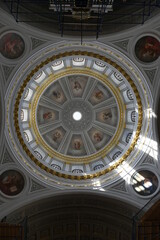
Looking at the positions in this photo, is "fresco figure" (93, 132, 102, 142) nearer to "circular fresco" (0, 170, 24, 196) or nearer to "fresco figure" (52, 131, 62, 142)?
"fresco figure" (52, 131, 62, 142)

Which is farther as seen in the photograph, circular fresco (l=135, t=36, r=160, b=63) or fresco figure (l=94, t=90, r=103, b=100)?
fresco figure (l=94, t=90, r=103, b=100)

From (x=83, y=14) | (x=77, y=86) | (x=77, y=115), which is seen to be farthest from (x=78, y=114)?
(x=83, y=14)

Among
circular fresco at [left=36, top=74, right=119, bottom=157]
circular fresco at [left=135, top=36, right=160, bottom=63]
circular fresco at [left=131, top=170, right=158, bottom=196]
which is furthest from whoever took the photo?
circular fresco at [left=36, top=74, right=119, bottom=157]

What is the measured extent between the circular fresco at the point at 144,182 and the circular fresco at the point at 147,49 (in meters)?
4.67

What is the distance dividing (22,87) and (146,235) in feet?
24.5

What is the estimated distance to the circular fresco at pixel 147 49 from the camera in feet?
52.2

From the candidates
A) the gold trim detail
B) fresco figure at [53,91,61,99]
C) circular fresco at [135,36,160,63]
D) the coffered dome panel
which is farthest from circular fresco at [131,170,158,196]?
fresco figure at [53,91,61,99]

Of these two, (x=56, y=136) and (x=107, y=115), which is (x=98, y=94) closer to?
(x=107, y=115)

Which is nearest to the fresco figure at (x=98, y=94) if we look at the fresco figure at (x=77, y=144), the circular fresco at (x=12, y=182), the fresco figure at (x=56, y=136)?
the fresco figure at (x=77, y=144)

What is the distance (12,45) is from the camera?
1578 centimetres

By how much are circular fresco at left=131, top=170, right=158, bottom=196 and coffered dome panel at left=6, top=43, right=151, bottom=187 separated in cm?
56

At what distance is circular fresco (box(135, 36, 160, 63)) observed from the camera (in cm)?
1590

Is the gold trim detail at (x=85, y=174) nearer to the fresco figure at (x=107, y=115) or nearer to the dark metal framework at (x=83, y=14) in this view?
the dark metal framework at (x=83, y=14)

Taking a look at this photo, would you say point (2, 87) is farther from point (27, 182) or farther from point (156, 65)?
point (156, 65)
